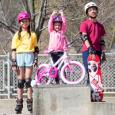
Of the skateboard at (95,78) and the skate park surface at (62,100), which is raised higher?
the skateboard at (95,78)

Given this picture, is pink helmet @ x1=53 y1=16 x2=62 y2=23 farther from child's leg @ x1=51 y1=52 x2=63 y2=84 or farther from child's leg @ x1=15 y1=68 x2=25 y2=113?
child's leg @ x1=15 y1=68 x2=25 y2=113

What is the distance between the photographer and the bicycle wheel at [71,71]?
9531 mm

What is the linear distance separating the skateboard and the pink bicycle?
0.91 feet

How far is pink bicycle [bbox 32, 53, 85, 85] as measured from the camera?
955 cm

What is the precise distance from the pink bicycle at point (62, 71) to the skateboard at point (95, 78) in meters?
0.28

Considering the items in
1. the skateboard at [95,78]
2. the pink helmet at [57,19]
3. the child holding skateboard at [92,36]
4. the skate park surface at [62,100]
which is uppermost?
the pink helmet at [57,19]

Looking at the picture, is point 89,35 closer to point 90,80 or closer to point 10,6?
point 90,80

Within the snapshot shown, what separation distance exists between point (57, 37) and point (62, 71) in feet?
2.18

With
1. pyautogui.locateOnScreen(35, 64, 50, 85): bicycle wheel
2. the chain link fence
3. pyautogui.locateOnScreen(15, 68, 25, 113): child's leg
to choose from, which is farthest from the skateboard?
the chain link fence

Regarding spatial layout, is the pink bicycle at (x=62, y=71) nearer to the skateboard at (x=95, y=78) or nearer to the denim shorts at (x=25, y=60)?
the skateboard at (x=95, y=78)

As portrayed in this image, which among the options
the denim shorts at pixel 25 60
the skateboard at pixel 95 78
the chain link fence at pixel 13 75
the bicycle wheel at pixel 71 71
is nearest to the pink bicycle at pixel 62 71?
the bicycle wheel at pixel 71 71

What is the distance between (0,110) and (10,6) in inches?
631

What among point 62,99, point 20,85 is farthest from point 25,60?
point 62,99

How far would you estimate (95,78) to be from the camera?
30.6ft
